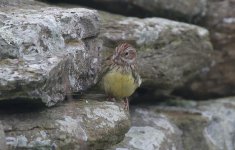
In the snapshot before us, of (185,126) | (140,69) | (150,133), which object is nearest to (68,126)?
(150,133)

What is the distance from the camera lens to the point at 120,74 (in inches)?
255

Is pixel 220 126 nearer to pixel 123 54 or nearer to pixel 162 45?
pixel 162 45

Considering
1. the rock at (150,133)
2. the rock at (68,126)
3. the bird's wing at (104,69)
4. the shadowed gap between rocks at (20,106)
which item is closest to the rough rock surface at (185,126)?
the rock at (150,133)

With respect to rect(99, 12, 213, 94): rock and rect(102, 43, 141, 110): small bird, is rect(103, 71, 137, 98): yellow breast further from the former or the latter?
rect(99, 12, 213, 94): rock

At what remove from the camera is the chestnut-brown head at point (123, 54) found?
21.4ft

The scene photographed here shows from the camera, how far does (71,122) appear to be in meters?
5.21

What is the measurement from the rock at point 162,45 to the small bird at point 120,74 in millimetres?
258

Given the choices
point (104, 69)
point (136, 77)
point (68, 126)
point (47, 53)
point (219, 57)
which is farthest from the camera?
point (219, 57)

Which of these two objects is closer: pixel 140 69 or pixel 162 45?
pixel 140 69

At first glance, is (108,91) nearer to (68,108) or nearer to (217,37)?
(68,108)

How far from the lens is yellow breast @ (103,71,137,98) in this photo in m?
6.44

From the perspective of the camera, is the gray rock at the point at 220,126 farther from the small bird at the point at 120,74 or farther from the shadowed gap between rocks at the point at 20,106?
the shadowed gap between rocks at the point at 20,106

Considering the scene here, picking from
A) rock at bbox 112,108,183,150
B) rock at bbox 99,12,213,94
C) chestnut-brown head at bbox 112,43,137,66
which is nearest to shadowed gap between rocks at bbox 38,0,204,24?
rock at bbox 99,12,213,94

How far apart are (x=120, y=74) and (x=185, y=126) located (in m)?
1.40
